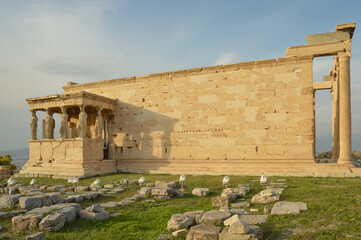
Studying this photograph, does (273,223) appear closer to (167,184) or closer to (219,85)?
(167,184)

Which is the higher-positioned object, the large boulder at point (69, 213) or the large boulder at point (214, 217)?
the large boulder at point (214, 217)

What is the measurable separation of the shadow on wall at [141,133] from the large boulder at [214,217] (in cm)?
1194

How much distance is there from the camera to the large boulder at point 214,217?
580 centimetres

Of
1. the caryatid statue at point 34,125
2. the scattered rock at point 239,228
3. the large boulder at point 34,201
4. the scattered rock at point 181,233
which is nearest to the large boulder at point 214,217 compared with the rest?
the scattered rock at point 181,233

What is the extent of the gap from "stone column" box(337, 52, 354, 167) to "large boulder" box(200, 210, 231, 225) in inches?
414

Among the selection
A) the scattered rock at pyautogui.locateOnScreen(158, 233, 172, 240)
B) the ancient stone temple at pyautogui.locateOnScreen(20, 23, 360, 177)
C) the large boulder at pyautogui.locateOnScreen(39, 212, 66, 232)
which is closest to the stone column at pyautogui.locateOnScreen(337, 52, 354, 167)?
the ancient stone temple at pyautogui.locateOnScreen(20, 23, 360, 177)

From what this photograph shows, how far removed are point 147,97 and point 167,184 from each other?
884cm

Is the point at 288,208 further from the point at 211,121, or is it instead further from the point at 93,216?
the point at 211,121

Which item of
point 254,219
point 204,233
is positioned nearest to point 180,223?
point 204,233

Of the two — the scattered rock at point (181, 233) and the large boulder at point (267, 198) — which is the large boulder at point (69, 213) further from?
the large boulder at point (267, 198)

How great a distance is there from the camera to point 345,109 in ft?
46.3

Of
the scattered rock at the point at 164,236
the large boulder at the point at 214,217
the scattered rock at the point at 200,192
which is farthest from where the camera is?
the scattered rock at the point at 200,192

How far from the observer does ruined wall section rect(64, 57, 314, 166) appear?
602 inches

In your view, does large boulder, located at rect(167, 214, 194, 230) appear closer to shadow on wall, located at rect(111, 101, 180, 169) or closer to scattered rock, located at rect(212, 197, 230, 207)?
scattered rock, located at rect(212, 197, 230, 207)
